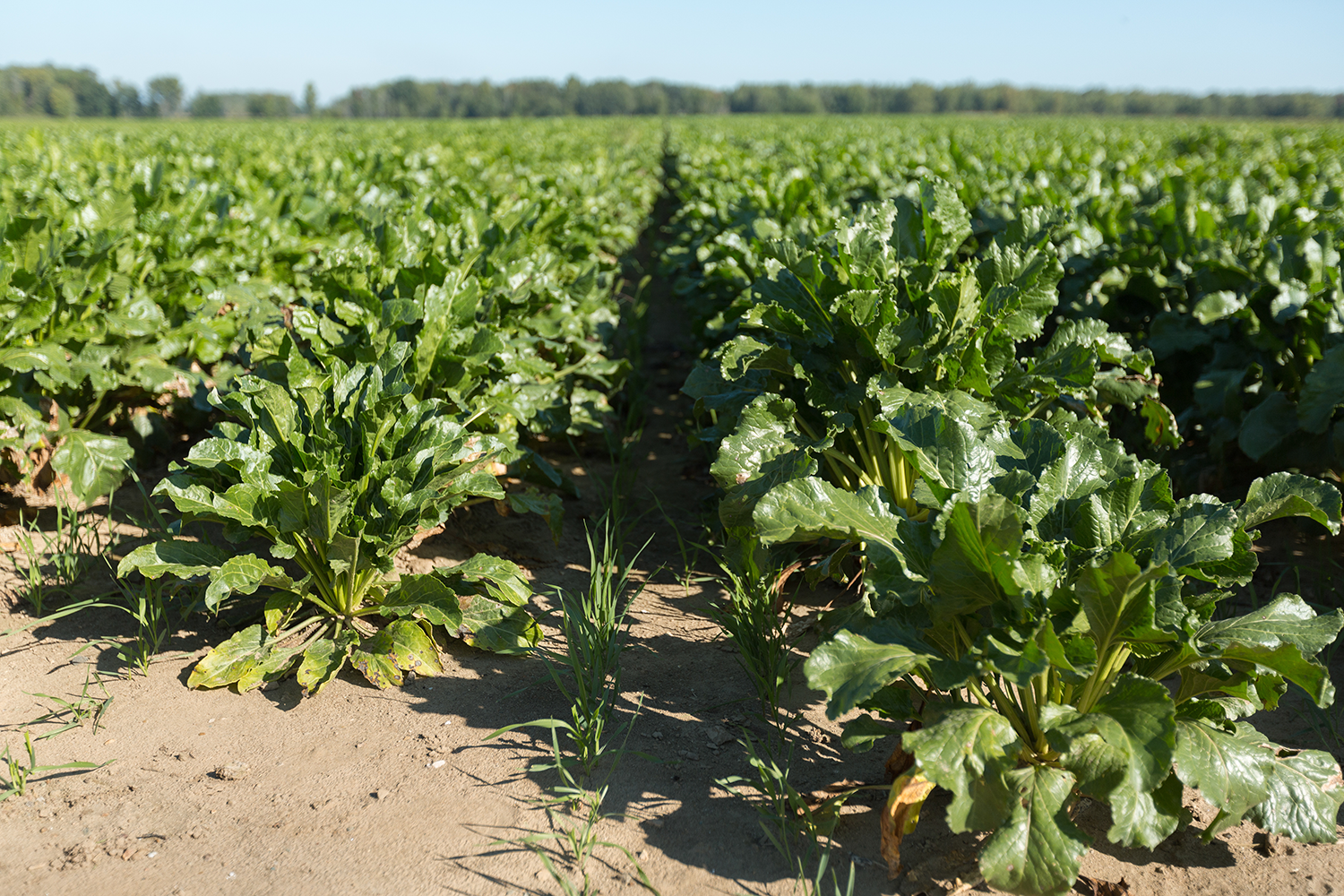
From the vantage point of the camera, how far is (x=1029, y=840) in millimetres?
1823

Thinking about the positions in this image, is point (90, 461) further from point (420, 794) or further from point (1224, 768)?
point (1224, 768)

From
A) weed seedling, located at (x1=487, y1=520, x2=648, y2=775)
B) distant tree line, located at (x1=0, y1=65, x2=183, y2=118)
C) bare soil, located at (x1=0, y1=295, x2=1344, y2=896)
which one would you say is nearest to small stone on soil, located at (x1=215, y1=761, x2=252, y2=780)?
bare soil, located at (x1=0, y1=295, x2=1344, y2=896)

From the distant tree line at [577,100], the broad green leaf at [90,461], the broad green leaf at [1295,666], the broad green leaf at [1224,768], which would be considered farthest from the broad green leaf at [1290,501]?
the distant tree line at [577,100]

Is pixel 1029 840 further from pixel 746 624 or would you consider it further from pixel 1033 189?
pixel 1033 189

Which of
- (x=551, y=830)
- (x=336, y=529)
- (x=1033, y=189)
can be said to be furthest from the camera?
(x=1033, y=189)

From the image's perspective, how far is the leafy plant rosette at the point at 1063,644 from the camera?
1.82m

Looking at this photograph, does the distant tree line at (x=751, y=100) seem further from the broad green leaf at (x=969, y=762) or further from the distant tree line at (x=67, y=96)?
the broad green leaf at (x=969, y=762)

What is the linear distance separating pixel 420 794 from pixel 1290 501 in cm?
222

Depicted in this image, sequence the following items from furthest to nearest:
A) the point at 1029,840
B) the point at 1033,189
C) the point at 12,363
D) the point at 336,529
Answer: the point at 1033,189 → the point at 12,363 → the point at 336,529 → the point at 1029,840

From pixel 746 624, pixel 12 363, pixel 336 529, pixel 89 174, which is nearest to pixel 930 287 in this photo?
pixel 746 624

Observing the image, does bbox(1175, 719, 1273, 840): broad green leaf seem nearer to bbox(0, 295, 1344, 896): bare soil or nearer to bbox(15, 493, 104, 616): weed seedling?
bbox(0, 295, 1344, 896): bare soil

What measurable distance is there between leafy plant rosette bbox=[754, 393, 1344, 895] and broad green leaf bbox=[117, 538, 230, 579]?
176 cm

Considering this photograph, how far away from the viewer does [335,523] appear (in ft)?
8.71

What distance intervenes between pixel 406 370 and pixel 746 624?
159 centimetres
